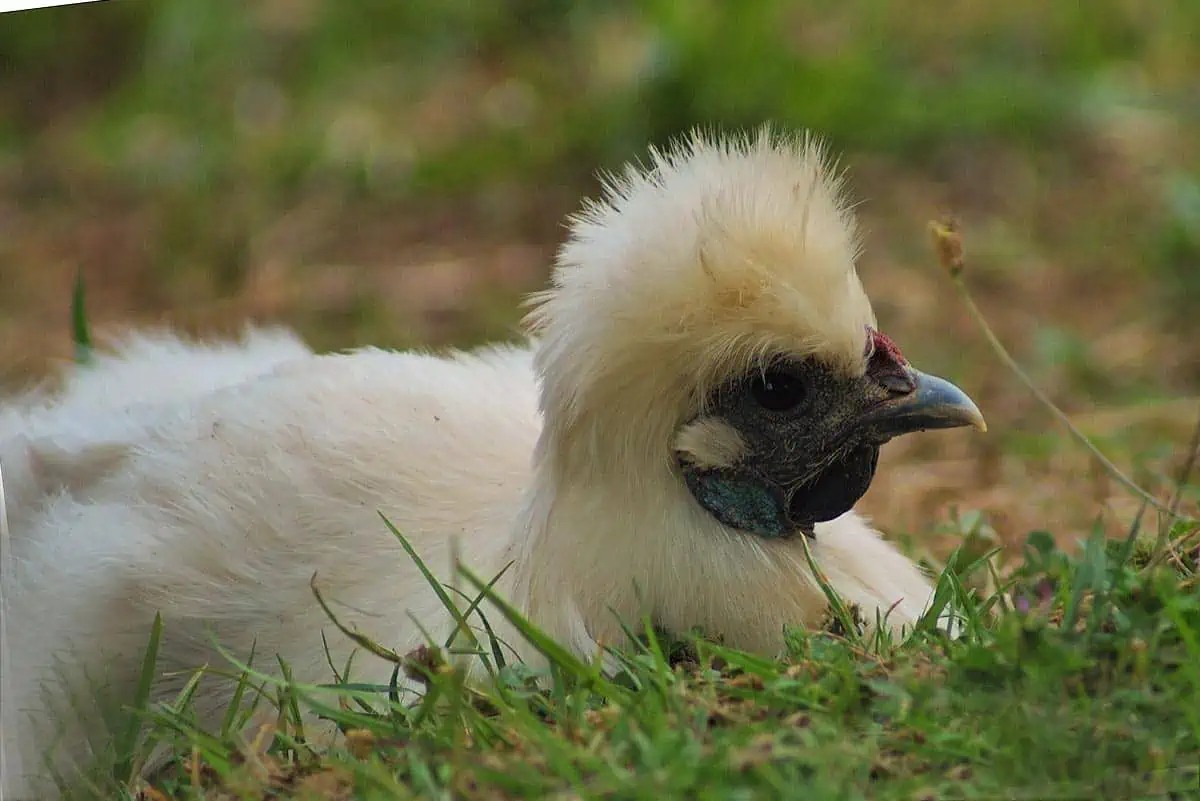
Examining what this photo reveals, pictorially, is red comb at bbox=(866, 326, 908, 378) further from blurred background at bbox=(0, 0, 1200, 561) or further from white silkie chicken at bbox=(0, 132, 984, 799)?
blurred background at bbox=(0, 0, 1200, 561)

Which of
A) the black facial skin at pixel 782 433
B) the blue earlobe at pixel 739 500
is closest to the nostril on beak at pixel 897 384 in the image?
the black facial skin at pixel 782 433

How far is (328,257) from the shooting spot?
6.85 m

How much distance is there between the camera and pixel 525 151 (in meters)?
7.24

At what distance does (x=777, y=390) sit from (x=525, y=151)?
14.6 ft

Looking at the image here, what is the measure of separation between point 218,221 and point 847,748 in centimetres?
523

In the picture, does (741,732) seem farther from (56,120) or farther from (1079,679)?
(56,120)

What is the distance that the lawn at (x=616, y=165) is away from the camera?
527 cm

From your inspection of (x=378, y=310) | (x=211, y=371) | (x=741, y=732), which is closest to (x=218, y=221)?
(x=378, y=310)

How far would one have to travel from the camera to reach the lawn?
5.27 m

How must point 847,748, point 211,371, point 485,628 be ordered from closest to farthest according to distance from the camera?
1. point 847,748
2. point 485,628
3. point 211,371

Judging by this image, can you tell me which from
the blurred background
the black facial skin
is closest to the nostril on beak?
the black facial skin

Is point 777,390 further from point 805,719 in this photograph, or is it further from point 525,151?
point 525,151

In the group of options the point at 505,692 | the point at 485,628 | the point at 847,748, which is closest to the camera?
the point at 847,748

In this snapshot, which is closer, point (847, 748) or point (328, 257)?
point (847, 748)
